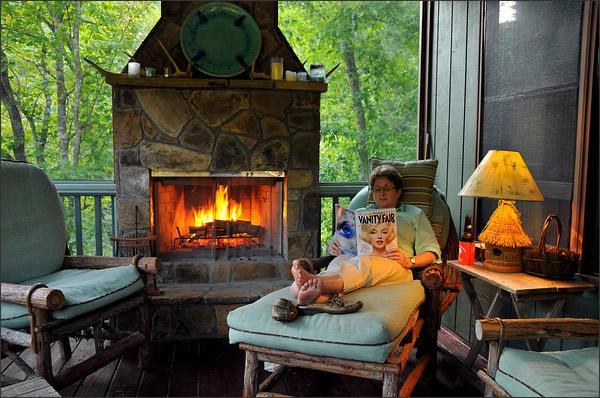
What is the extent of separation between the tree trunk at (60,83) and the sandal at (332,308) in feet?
14.7

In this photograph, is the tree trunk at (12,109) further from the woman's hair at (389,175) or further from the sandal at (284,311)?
the sandal at (284,311)

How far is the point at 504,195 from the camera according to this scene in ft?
6.81

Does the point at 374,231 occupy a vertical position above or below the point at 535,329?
above

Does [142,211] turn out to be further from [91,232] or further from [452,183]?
[91,232]

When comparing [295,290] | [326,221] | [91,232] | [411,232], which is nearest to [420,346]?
→ [411,232]

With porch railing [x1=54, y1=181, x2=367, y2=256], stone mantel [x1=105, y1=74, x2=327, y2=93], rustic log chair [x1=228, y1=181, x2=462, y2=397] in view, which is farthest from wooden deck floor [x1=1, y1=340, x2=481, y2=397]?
stone mantel [x1=105, y1=74, x2=327, y2=93]

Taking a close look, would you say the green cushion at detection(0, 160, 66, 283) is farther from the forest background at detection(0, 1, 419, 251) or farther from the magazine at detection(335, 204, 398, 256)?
the forest background at detection(0, 1, 419, 251)

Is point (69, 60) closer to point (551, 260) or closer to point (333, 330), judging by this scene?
point (333, 330)

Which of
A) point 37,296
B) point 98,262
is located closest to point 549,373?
point 37,296

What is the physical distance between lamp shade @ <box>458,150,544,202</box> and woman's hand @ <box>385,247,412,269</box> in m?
0.42

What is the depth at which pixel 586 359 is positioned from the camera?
4.84ft

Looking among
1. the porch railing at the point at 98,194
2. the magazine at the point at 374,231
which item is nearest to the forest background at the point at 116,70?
the porch railing at the point at 98,194

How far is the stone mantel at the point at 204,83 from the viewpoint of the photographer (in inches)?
117

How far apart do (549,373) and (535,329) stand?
23 cm
